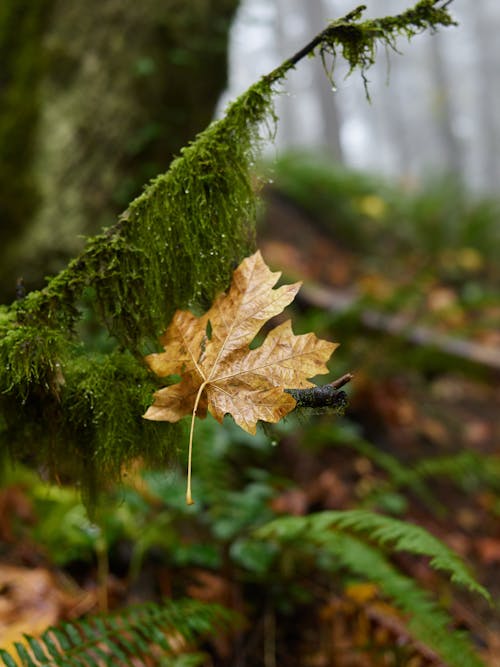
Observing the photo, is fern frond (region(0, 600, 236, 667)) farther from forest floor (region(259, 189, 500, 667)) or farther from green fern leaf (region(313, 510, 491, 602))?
forest floor (region(259, 189, 500, 667))

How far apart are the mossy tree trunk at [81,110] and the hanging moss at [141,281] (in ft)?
6.87

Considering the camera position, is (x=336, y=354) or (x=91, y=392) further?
(x=336, y=354)

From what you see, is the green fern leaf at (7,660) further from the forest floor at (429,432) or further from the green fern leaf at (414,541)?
the forest floor at (429,432)

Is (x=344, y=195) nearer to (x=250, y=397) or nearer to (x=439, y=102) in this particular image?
(x=250, y=397)

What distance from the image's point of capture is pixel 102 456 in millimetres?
1095

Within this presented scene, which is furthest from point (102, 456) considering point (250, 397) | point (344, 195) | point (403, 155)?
point (403, 155)

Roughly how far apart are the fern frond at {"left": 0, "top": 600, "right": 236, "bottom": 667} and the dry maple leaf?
74 cm

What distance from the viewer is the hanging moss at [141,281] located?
1.07m

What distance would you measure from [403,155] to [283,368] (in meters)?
43.1

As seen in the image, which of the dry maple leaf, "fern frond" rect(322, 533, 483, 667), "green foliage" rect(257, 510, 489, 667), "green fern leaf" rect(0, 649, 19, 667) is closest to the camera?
the dry maple leaf

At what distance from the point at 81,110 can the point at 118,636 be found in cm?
310

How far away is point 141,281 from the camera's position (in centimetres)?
116

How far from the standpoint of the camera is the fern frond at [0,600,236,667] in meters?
1.26

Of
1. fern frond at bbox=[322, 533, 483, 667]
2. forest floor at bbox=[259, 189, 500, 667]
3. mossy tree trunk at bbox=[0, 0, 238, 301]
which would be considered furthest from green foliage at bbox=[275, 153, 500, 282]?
fern frond at bbox=[322, 533, 483, 667]
